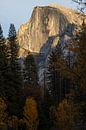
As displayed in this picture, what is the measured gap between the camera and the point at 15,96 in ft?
190

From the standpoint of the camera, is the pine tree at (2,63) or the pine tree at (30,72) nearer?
the pine tree at (2,63)

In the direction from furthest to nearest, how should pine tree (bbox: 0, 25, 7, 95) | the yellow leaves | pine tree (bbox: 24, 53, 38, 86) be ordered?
pine tree (bbox: 24, 53, 38, 86) → pine tree (bbox: 0, 25, 7, 95) → the yellow leaves

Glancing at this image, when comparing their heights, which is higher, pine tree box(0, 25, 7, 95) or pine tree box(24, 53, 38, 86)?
pine tree box(0, 25, 7, 95)

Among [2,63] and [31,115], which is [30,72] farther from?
[31,115]

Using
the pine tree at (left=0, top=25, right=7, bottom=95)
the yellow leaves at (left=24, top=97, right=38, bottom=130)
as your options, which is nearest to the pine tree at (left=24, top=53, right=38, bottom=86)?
the pine tree at (left=0, top=25, right=7, bottom=95)

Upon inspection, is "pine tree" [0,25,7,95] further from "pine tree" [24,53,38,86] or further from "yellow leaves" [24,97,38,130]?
"pine tree" [24,53,38,86]

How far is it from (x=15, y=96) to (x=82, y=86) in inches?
1729

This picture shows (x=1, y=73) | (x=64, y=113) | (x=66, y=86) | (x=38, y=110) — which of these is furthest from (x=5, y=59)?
(x=66, y=86)

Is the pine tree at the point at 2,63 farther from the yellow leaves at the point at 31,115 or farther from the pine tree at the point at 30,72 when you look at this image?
the pine tree at the point at 30,72

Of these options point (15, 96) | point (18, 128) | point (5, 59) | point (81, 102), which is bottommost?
point (18, 128)

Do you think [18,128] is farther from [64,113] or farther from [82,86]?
[82,86]

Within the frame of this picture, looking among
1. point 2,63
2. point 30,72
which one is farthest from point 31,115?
point 30,72

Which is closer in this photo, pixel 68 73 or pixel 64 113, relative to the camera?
pixel 68 73

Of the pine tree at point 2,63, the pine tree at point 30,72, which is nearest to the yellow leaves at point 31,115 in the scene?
the pine tree at point 2,63
